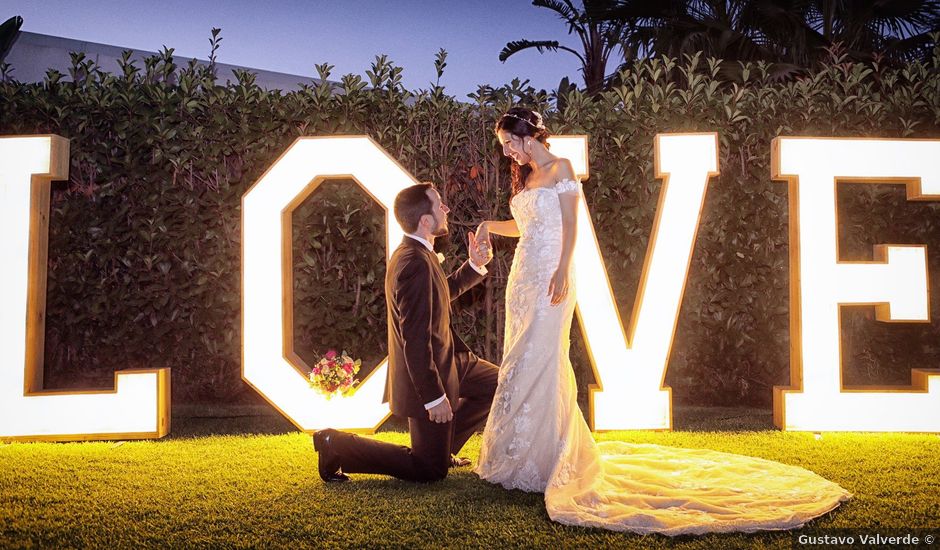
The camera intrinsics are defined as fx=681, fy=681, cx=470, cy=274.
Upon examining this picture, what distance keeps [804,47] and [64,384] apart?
12.2 m

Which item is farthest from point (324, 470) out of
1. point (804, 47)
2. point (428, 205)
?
point (804, 47)

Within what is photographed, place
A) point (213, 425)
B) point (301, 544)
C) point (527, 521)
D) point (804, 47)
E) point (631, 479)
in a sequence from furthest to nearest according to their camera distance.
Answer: point (804, 47)
point (213, 425)
point (631, 479)
point (527, 521)
point (301, 544)

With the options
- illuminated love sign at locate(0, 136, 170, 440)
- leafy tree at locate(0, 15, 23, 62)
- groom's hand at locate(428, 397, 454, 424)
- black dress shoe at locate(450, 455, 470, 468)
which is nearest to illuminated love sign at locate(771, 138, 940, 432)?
black dress shoe at locate(450, 455, 470, 468)

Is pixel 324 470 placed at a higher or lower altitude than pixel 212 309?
lower

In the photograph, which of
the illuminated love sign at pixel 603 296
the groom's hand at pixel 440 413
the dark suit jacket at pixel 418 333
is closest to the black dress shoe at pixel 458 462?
the dark suit jacket at pixel 418 333

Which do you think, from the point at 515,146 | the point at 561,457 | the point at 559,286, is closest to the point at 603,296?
the point at 559,286

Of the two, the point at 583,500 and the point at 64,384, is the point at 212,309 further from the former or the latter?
the point at 583,500

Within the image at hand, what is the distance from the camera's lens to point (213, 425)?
598cm

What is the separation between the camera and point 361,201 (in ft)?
20.1

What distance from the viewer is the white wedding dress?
12.0 feet

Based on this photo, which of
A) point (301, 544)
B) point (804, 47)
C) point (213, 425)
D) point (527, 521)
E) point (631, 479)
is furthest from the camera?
point (804, 47)

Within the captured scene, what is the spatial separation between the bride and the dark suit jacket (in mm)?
417

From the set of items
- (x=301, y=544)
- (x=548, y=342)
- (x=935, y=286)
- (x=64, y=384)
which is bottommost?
(x=301, y=544)

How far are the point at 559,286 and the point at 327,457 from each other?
1.76 meters
